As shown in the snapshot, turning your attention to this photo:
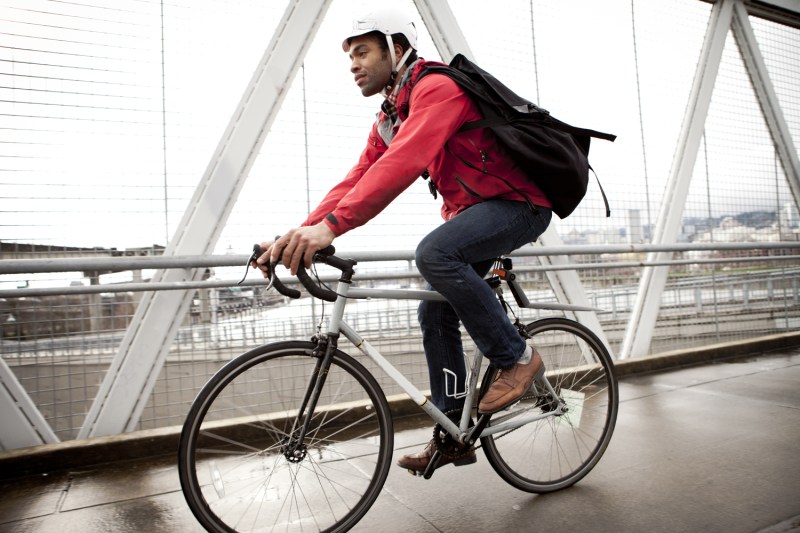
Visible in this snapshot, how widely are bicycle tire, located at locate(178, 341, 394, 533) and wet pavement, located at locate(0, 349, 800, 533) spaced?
19 centimetres

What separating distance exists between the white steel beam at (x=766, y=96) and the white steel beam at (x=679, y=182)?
24 cm

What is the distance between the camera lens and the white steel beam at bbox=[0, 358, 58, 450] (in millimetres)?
2574

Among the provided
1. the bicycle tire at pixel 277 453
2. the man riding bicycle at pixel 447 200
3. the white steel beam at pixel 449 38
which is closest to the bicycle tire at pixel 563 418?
the man riding bicycle at pixel 447 200

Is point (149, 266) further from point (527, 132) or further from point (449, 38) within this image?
point (449, 38)

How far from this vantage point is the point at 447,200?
2033 millimetres

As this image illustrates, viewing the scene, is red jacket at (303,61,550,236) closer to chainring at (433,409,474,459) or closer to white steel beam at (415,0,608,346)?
chainring at (433,409,474,459)

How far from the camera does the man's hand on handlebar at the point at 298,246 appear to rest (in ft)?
4.99

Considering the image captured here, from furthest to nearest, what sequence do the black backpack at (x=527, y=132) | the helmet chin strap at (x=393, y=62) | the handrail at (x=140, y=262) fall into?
the handrail at (x=140, y=262) < the helmet chin strap at (x=393, y=62) < the black backpack at (x=527, y=132)

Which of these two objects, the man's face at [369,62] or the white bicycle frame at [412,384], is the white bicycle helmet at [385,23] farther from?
the white bicycle frame at [412,384]

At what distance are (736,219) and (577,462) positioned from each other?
4438 mm

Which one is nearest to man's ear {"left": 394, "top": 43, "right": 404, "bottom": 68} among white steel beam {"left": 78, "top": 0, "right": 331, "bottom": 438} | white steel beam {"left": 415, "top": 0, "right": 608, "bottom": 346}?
white steel beam {"left": 78, "top": 0, "right": 331, "bottom": 438}

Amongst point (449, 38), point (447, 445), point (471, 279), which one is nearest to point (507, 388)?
point (447, 445)

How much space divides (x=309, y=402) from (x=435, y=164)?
3.14 ft

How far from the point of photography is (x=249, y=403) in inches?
82.7
